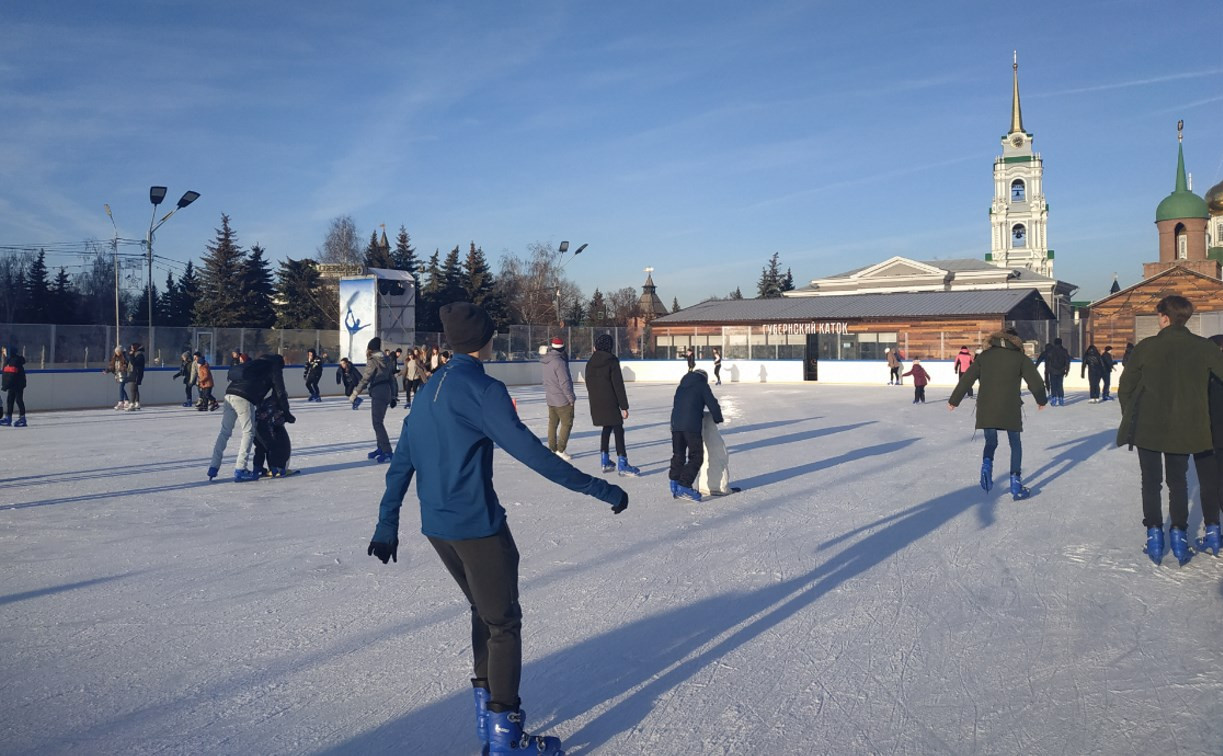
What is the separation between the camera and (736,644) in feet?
14.4

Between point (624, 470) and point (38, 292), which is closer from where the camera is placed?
point (624, 470)

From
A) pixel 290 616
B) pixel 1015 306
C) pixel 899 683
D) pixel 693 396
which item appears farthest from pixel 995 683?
pixel 1015 306

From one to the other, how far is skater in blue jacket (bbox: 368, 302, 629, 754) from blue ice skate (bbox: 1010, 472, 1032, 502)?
651 centimetres

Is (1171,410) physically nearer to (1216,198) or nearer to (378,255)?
Answer: (378,255)

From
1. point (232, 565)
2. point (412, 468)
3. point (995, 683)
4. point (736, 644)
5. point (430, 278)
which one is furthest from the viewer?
point (430, 278)

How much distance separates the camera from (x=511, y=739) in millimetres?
3105

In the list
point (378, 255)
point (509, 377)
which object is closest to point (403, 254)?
point (378, 255)

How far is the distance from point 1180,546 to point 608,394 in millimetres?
5835

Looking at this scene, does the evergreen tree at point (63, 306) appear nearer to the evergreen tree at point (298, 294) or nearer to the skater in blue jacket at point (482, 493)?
the evergreen tree at point (298, 294)

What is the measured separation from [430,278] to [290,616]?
59388 mm

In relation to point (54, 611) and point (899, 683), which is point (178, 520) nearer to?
point (54, 611)

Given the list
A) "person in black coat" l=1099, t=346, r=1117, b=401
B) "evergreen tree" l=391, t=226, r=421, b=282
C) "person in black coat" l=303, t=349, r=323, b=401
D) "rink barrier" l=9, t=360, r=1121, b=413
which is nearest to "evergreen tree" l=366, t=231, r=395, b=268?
"evergreen tree" l=391, t=226, r=421, b=282

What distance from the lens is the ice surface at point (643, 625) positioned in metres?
3.42

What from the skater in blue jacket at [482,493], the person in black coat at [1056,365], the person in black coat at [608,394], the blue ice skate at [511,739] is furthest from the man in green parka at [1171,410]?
the person in black coat at [1056,365]
